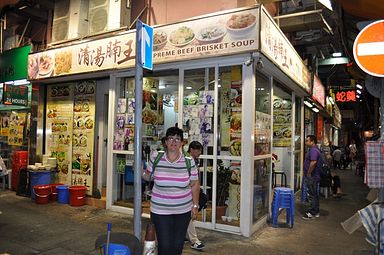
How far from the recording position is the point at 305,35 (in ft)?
33.8

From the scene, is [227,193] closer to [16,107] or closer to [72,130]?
[72,130]

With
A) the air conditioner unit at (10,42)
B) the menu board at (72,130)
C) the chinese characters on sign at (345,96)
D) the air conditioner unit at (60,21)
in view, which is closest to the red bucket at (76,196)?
the menu board at (72,130)

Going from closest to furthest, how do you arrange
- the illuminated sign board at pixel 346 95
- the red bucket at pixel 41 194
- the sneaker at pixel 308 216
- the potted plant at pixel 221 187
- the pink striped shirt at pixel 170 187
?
the pink striped shirt at pixel 170 187 → the potted plant at pixel 221 187 → the sneaker at pixel 308 216 → the red bucket at pixel 41 194 → the illuminated sign board at pixel 346 95

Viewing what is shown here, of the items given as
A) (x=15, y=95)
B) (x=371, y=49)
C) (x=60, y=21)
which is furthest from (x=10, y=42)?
(x=371, y=49)

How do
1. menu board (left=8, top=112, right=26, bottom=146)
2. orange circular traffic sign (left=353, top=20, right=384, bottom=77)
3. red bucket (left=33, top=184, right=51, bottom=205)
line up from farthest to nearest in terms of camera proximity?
menu board (left=8, top=112, right=26, bottom=146)
red bucket (left=33, top=184, right=51, bottom=205)
orange circular traffic sign (left=353, top=20, right=384, bottom=77)

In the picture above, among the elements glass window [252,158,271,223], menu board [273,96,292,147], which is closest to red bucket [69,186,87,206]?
glass window [252,158,271,223]

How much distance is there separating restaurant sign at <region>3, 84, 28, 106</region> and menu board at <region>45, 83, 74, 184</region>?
98 cm

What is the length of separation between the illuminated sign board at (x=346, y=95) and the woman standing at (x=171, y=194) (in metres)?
20.5

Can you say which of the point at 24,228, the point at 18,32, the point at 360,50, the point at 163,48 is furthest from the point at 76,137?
the point at 360,50

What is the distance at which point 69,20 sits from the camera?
895 cm

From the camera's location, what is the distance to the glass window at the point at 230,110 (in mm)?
6359

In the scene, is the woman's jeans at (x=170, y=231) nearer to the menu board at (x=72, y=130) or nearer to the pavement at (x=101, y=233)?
the pavement at (x=101, y=233)

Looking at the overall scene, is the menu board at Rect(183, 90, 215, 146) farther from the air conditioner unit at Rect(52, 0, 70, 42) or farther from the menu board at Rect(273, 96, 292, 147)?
the air conditioner unit at Rect(52, 0, 70, 42)

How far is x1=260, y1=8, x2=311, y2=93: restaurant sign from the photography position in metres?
5.82
